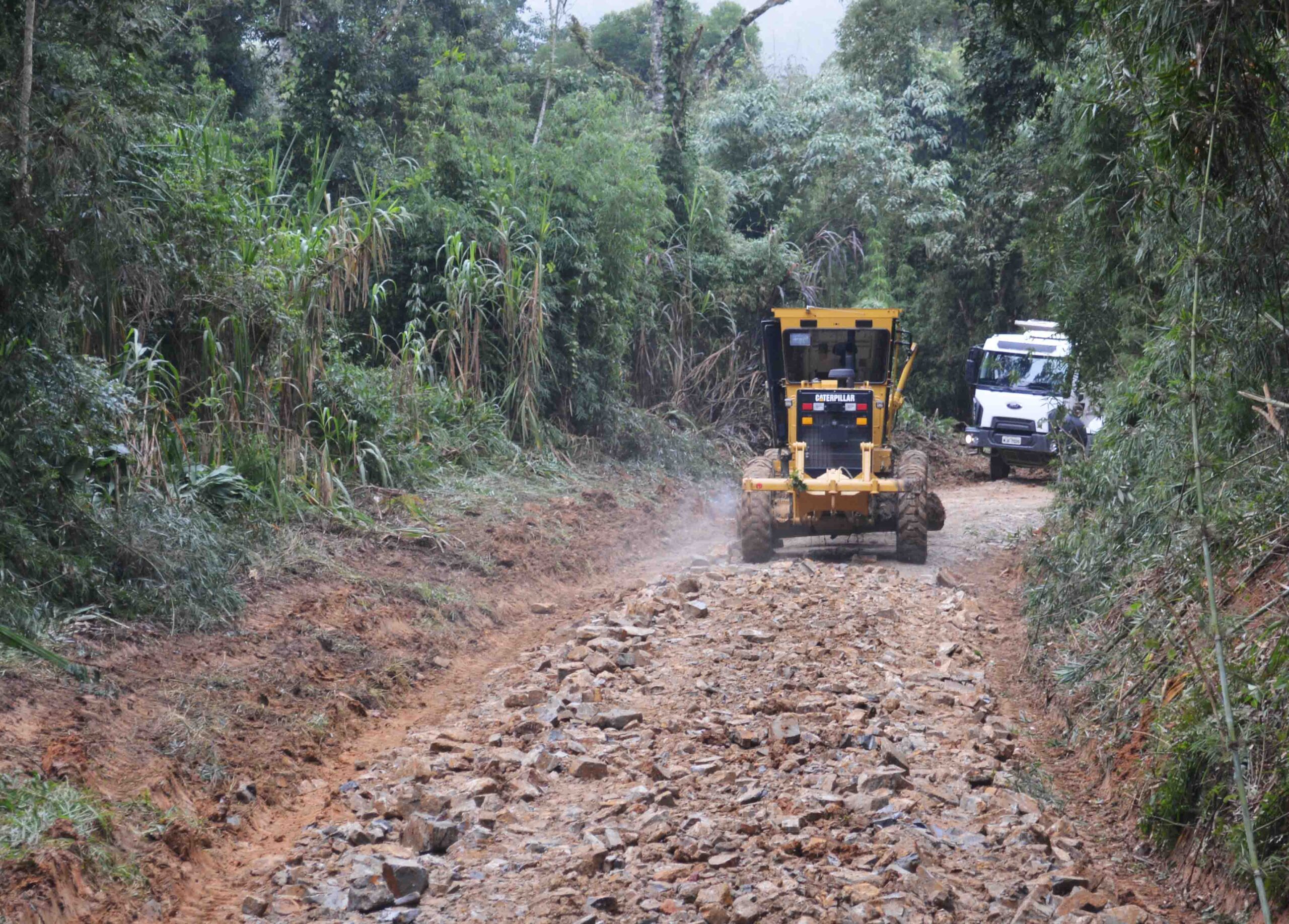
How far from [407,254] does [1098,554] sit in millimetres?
10342

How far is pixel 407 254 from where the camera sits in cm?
1571

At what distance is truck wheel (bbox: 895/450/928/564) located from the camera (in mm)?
12266

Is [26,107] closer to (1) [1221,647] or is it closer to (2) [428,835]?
(2) [428,835]

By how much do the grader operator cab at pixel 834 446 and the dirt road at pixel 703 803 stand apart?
3313 millimetres

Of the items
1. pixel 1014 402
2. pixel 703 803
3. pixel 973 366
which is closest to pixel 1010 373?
pixel 1014 402

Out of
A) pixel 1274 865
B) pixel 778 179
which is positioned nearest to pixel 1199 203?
pixel 1274 865

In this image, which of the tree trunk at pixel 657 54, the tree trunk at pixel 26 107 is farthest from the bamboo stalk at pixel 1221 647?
the tree trunk at pixel 657 54

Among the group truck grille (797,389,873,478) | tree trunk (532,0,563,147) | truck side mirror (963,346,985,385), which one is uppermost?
tree trunk (532,0,563,147)

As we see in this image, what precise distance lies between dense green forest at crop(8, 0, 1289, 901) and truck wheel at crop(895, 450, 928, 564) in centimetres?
208

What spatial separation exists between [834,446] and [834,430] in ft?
0.61

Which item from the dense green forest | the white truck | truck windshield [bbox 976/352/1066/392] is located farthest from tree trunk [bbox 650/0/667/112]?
truck windshield [bbox 976/352/1066/392]

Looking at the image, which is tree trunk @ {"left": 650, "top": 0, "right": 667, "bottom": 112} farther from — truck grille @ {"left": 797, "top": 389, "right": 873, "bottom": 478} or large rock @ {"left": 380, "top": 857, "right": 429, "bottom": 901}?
large rock @ {"left": 380, "top": 857, "right": 429, "bottom": 901}

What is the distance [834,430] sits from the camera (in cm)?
1296

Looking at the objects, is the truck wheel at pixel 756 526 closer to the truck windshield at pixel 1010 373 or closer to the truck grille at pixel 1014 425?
the truck windshield at pixel 1010 373
